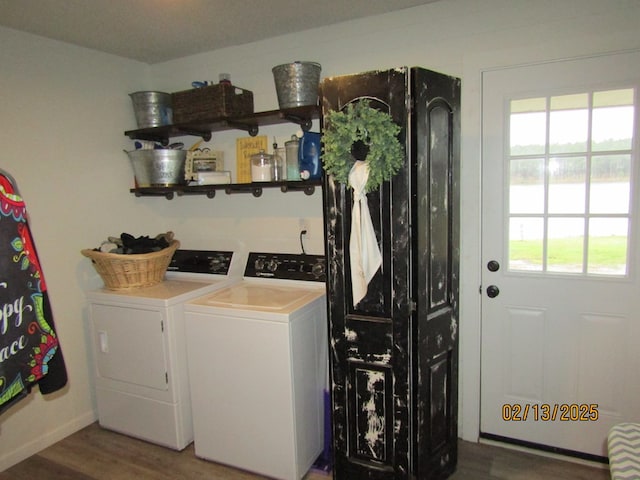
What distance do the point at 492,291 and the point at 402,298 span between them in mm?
739

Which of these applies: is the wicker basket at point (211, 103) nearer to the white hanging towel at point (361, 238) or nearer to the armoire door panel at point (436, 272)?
the white hanging towel at point (361, 238)

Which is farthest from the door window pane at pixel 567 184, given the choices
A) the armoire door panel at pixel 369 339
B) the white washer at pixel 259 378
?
the white washer at pixel 259 378

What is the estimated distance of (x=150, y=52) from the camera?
9.44 ft

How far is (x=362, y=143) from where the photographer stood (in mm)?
1815

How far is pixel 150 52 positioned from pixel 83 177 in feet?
3.14

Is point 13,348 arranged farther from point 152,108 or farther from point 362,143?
point 152,108

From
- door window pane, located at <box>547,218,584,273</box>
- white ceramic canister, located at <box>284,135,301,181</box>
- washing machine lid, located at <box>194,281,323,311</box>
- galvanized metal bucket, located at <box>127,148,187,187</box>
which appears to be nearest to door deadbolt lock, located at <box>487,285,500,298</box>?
door window pane, located at <box>547,218,584,273</box>

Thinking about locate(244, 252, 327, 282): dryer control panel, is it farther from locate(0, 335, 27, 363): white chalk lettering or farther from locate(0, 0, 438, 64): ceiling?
locate(0, 335, 27, 363): white chalk lettering

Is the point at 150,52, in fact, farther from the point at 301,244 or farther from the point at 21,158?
the point at 301,244

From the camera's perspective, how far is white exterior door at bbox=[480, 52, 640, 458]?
2.02 metres

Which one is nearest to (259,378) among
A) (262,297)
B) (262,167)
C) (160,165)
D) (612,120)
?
(262,297)

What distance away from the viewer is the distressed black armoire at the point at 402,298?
1.79 meters

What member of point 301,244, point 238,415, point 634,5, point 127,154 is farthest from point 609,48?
point 127,154

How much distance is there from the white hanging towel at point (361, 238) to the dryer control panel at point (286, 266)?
64 centimetres
